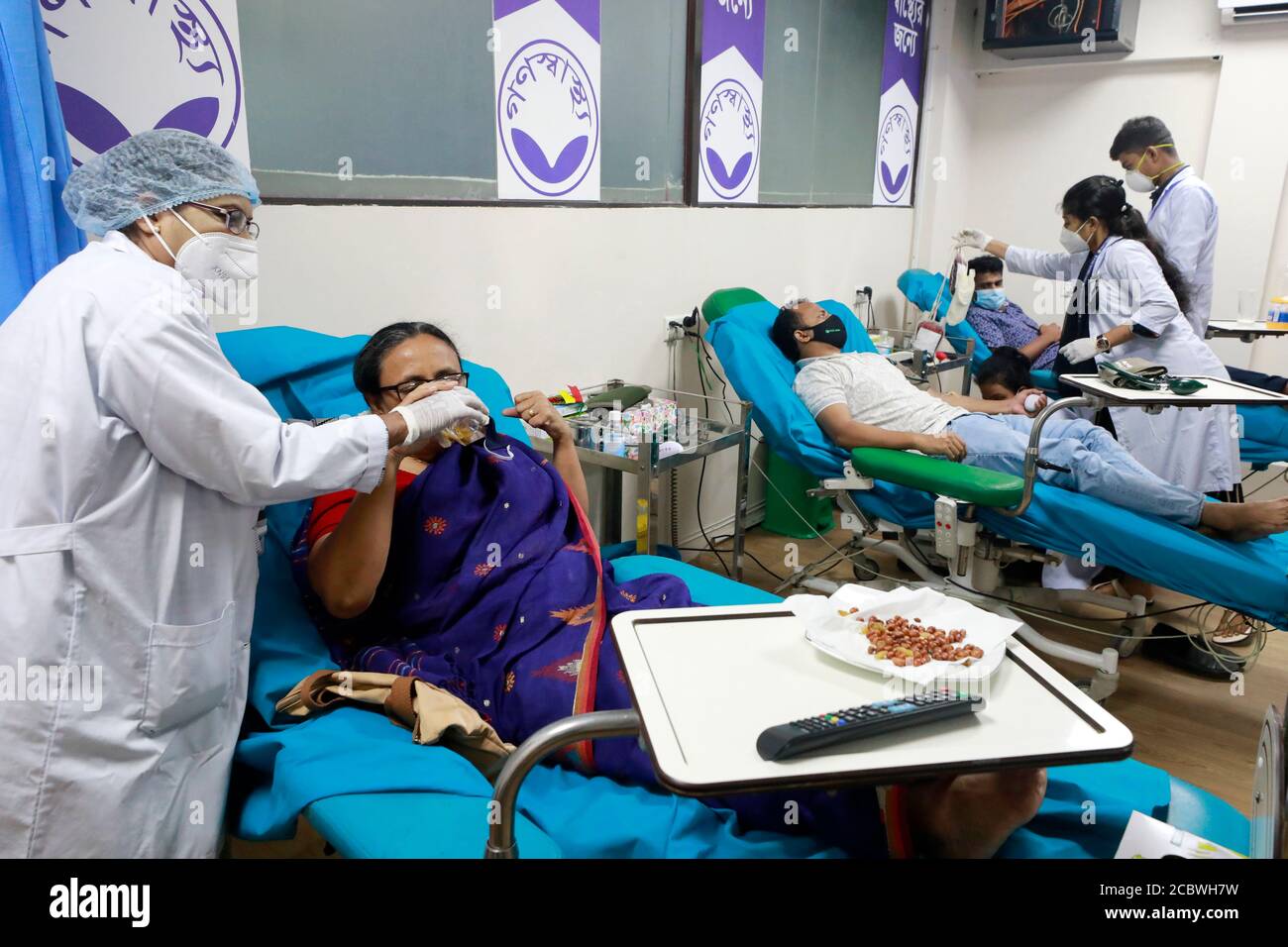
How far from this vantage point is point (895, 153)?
4.43m

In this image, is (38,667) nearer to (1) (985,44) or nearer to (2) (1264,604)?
(2) (1264,604)

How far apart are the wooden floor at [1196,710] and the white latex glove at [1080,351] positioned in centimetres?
90

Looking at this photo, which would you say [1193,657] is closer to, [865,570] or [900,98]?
[865,570]

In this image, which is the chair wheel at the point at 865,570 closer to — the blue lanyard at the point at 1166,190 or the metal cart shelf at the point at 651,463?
the metal cart shelf at the point at 651,463

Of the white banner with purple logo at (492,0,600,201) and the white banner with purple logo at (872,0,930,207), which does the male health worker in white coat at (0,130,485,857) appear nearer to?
the white banner with purple logo at (492,0,600,201)

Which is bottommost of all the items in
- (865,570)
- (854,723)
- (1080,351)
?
(865,570)

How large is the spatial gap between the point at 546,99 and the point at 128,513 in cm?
182

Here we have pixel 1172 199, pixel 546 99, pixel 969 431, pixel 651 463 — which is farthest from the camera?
pixel 1172 199

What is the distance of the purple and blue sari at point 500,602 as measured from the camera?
1437mm

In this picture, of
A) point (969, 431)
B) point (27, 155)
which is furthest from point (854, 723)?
point (969, 431)

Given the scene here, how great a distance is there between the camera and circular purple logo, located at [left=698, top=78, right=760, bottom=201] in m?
3.16

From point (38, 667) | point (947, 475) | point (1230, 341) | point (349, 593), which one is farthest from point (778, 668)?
point (1230, 341)

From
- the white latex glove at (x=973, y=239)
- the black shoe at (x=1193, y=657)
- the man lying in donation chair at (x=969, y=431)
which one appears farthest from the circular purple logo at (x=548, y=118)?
the black shoe at (x=1193, y=657)

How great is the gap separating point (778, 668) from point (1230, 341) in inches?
178
